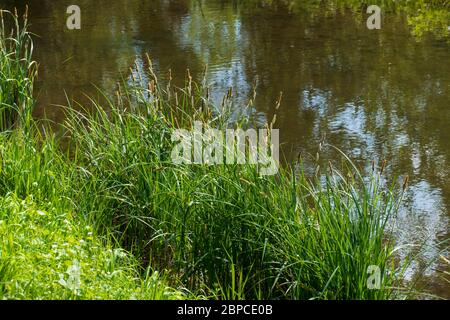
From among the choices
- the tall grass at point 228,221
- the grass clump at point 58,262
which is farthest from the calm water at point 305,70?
the grass clump at point 58,262

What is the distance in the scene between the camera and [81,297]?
3855 millimetres

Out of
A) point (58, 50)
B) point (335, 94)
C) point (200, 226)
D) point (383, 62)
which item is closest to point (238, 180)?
point (200, 226)

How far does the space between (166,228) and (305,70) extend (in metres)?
5.50

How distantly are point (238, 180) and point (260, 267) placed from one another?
1.70 ft

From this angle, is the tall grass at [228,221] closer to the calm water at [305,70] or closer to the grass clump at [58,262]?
the grass clump at [58,262]

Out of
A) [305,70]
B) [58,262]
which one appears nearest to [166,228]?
[58,262]

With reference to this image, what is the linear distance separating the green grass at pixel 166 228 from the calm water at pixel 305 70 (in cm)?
122

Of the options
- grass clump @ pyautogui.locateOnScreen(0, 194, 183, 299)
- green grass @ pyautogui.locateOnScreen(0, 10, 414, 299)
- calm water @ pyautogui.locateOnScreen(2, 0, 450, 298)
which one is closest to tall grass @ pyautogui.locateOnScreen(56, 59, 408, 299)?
green grass @ pyautogui.locateOnScreen(0, 10, 414, 299)

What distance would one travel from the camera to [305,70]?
10.2m

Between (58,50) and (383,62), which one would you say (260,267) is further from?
(58,50)

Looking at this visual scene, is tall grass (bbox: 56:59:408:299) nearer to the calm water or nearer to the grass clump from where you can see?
the grass clump

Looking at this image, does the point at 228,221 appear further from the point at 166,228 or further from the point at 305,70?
the point at 305,70

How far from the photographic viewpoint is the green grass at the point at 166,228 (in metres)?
4.25

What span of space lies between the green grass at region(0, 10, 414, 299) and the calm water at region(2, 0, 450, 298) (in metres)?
1.22
